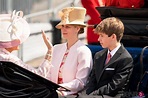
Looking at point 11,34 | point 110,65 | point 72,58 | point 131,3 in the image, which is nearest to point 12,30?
point 11,34

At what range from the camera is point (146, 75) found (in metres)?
3.48

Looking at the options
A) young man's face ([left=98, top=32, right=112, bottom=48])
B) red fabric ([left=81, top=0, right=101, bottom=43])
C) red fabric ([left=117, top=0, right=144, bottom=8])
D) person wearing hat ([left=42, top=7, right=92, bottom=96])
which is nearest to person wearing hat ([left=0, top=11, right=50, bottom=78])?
person wearing hat ([left=42, top=7, right=92, bottom=96])

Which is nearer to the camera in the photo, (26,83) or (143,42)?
(26,83)

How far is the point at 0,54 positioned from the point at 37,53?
16.6 feet

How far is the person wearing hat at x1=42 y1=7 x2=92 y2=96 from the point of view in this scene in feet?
11.8

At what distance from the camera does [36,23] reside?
8.54 m

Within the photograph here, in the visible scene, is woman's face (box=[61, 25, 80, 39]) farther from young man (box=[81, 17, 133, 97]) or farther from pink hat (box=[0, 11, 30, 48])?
pink hat (box=[0, 11, 30, 48])

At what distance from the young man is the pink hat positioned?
0.63 meters

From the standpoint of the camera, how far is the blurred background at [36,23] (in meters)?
7.49

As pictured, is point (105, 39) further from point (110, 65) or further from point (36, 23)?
point (36, 23)

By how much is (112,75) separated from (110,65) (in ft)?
0.26

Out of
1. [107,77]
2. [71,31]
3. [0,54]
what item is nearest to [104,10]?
[71,31]

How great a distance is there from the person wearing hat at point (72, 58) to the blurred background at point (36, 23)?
11.4 feet

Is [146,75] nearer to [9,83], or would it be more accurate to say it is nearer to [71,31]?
[71,31]
